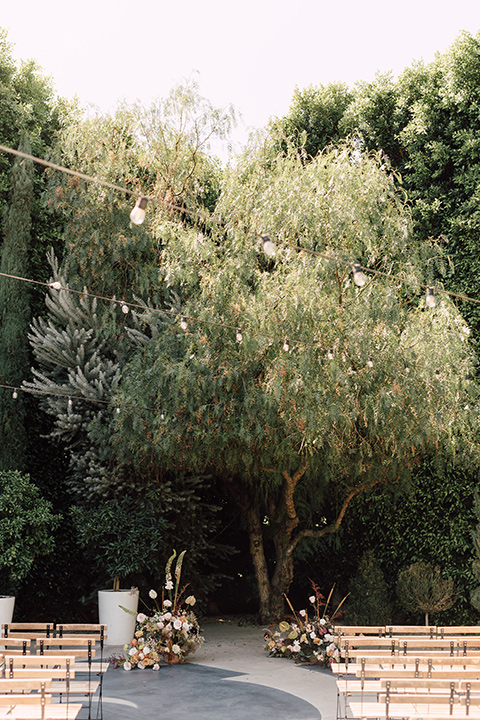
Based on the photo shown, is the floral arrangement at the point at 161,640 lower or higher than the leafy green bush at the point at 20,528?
lower

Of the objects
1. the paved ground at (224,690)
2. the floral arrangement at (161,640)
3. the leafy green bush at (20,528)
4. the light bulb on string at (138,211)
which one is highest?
the light bulb on string at (138,211)

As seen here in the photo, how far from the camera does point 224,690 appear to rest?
7.61 meters

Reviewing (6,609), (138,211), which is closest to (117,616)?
(6,609)

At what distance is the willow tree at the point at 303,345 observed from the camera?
8.34 m

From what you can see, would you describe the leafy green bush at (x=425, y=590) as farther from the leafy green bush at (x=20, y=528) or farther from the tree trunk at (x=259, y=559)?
the leafy green bush at (x=20, y=528)

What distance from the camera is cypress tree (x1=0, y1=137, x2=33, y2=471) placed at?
467 inches

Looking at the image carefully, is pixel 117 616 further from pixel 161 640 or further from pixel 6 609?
pixel 161 640

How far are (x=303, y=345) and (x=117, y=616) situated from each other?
16.0 ft

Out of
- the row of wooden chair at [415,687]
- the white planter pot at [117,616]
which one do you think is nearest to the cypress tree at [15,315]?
the white planter pot at [117,616]

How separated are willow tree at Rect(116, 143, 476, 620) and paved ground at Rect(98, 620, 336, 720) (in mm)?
2458

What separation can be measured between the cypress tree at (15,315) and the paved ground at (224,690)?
3.81 meters

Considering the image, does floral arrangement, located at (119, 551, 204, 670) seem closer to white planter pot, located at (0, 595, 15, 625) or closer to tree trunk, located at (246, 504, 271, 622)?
white planter pot, located at (0, 595, 15, 625)

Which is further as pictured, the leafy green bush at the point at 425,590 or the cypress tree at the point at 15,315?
the cypress tree at the point at 15,315

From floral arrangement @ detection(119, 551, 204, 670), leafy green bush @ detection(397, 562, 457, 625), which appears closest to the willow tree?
leafy green bush @ detection(397, 562, 457, 625)
